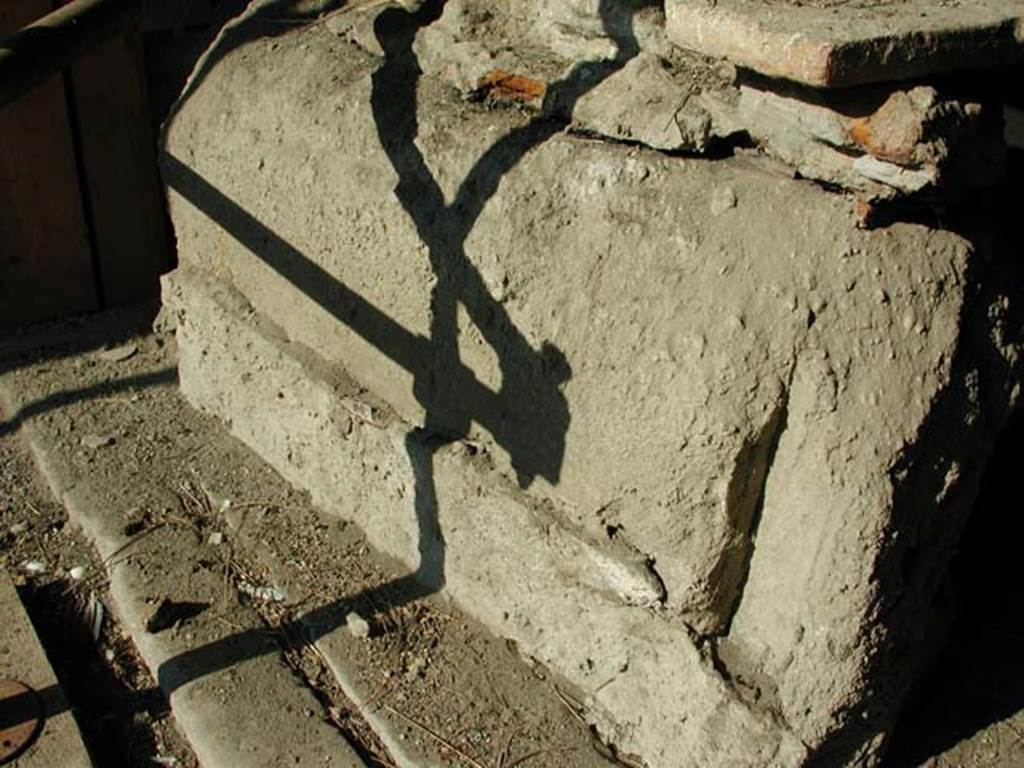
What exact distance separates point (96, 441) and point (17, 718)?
3.81 feet

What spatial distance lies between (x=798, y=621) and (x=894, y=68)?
102 centimetres

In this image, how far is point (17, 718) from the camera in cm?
271

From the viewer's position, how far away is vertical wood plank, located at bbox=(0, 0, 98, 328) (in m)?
4.00

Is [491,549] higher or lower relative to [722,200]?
lower

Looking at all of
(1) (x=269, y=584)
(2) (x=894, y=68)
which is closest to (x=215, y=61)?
(1) (x=269, y=584)

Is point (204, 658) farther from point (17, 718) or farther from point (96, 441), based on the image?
point (96, 441)

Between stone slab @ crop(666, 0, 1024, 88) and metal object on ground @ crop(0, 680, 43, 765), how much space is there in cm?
204

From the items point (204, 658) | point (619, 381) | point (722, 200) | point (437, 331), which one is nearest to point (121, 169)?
point (437, 331)

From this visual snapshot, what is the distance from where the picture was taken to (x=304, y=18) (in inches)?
133

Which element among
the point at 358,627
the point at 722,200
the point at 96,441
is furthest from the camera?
the point at 96,441

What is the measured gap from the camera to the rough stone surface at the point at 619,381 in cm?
212

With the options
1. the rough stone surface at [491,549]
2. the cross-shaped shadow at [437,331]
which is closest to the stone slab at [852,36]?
the cross-shaped shadow at [437,331]

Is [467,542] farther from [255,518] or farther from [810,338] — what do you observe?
[810,338]

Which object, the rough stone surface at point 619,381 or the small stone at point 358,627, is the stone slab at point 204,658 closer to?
the small stone at point 358,627
